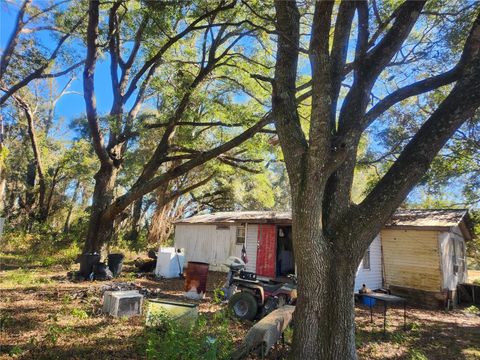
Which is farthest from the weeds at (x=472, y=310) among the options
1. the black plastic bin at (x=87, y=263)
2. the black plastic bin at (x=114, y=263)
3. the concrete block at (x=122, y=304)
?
the black plastic bin at (x=87, y=263)

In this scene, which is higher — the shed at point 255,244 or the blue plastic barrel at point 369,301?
the shed at point 255,244

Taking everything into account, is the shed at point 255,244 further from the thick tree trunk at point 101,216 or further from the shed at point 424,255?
the thick tree trunk at point 101,216

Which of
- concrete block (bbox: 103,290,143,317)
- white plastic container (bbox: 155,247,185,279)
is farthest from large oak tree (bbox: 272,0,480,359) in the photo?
white plastic container (bbox: 155,247,185,279)

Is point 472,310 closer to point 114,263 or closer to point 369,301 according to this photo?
point 369,301

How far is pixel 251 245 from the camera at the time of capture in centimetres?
1473

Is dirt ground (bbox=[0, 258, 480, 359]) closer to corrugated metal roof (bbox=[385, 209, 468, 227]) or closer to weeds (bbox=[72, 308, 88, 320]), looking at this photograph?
weeds (bbox=[72, 308, 88, 320])

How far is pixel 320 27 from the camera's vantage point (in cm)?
428

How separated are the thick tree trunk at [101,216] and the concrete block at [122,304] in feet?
17.0

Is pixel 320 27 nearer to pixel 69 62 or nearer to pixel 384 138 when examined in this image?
pixel 384 138

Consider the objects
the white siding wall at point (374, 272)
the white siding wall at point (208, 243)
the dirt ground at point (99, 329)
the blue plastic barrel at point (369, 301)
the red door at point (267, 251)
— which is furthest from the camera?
the white siding wall at point (208, 243)

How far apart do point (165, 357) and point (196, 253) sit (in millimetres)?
13354

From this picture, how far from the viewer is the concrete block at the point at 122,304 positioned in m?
6.37

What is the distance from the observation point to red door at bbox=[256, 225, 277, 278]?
45.5ft

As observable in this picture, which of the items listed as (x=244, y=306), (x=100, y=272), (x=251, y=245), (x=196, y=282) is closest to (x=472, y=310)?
(x=251, y=245)
